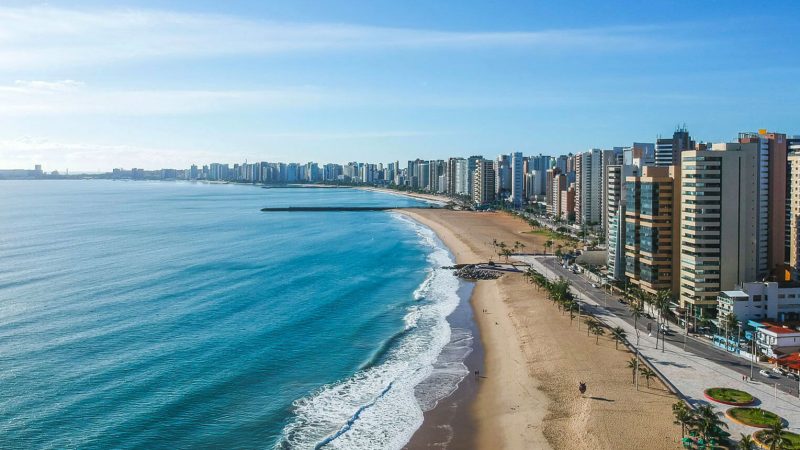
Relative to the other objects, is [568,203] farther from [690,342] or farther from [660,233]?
[690,342]

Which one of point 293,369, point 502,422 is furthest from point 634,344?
point 293,369

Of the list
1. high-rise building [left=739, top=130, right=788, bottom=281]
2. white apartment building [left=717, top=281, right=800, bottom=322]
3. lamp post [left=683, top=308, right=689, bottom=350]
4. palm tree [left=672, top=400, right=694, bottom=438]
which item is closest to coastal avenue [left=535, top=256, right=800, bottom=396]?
lamp post [left=683, top=308, right=689, bottom=350]

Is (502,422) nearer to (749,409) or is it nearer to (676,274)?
(749,409)

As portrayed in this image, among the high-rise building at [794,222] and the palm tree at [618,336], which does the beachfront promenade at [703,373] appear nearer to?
the palm tree at [618,336]

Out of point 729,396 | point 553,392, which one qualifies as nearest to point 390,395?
point 553,392

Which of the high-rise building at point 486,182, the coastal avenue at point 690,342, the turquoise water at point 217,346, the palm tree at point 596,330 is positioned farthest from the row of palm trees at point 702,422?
the high-rise building at point 486,182

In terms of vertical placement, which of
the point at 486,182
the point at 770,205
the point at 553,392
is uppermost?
the point at 486,182
